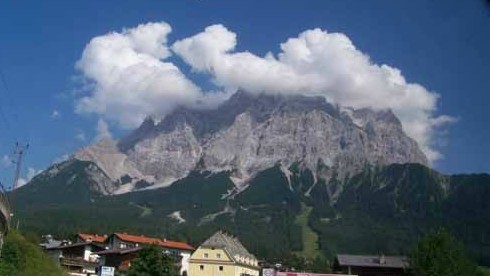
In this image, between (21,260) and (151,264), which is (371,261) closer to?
(151,264)

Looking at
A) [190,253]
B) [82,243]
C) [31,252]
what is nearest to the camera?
[31,252]

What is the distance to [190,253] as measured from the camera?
170m

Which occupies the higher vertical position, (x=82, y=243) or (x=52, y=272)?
(x=82, y=243)

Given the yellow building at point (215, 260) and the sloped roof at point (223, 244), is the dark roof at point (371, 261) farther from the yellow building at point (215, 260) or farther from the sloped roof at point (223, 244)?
the sloped roof at point (223, 244)

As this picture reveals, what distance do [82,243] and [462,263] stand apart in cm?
7900

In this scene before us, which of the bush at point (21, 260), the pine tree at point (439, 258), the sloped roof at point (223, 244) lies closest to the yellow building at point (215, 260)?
the sloped roof at point (223, 244)

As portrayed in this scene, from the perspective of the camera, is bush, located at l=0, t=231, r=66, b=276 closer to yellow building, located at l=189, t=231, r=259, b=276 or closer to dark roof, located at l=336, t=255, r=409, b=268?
dark roof, located at l=336, t=255, r=409, b=268

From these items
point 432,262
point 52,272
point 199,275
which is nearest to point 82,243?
point 199,275

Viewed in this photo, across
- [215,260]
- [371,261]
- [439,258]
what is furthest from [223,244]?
[439,258]

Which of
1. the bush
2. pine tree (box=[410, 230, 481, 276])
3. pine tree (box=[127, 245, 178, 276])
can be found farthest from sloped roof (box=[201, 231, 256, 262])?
the bush

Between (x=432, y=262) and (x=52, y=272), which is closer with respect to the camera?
(x=52, y=272)

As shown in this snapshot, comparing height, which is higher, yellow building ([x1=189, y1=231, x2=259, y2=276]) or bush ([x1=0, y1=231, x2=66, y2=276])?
yellow building ([x1=189, y1=231, x2=259, y2=276])

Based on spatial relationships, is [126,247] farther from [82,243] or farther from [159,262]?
[159,262]

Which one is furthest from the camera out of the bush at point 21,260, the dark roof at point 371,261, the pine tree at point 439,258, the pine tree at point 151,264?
the dark roof at point 371,261
